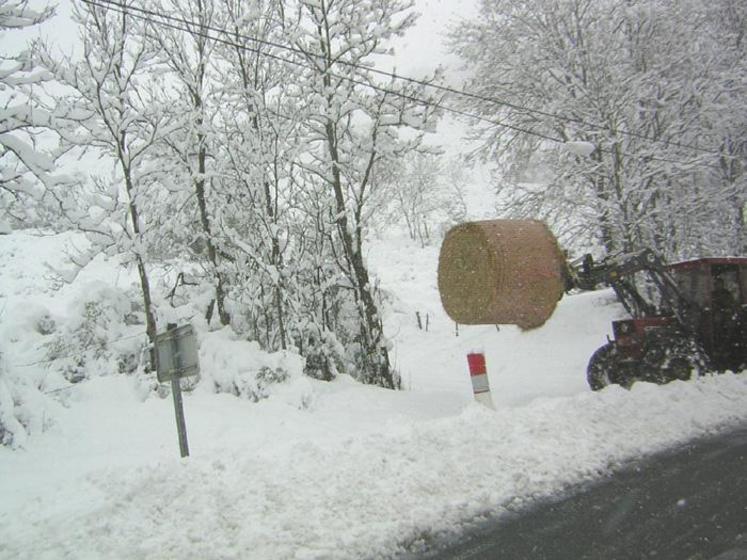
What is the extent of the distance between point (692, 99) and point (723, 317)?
845cm

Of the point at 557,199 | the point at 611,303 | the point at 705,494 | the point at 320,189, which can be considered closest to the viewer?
the point at 705,494

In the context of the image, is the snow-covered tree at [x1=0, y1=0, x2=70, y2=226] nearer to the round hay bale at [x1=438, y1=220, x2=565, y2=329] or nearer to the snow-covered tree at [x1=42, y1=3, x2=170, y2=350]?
the snow-covered tree at [x1=42, y1=3, x2=170, y2=350]

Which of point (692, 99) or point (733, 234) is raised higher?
point (692, 99)

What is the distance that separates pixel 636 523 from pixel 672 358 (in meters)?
5.50

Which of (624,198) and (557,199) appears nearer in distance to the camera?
(624,198)

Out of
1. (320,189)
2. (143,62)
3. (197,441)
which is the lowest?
(197,441)

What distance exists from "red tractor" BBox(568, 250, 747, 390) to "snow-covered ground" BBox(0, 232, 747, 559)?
0.89 meters

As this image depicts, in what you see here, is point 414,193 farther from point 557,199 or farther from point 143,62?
point 143,62

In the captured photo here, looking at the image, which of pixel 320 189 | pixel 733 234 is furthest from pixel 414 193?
pixel 320 189

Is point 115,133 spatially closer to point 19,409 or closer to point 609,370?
point 19,409

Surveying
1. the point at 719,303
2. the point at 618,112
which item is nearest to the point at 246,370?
the point at 719,303

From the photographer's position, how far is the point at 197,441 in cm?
657

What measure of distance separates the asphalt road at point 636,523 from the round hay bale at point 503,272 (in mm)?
3311

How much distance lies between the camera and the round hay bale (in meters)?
7.41
